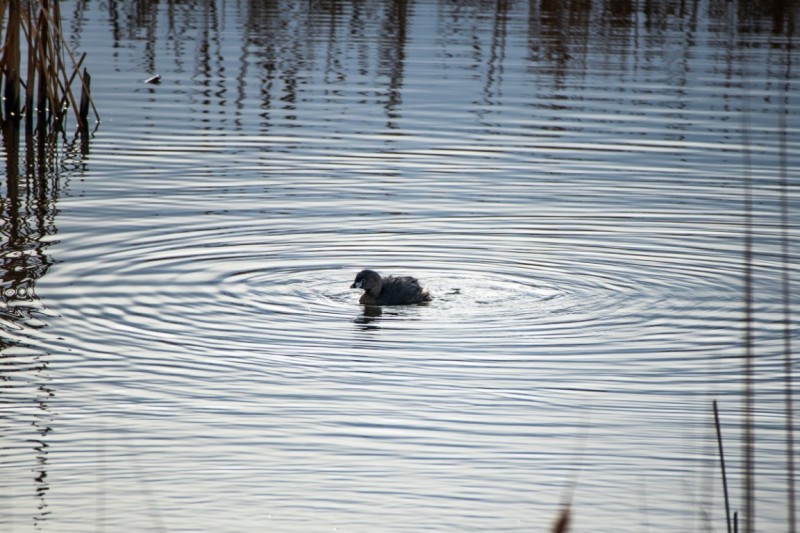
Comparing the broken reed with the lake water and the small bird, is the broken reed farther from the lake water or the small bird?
the small bird

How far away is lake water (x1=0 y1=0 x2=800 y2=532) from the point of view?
635 cm

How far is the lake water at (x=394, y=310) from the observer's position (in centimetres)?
635

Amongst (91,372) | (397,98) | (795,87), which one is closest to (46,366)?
(91,372)

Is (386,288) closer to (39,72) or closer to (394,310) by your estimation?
(394,310)

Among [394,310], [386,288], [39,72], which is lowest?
[394,310]

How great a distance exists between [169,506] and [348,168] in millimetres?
10040

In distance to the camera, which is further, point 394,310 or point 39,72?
point 39,72

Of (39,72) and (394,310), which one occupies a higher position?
(39,72)

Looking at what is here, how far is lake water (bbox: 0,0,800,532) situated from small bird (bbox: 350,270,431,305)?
15cm

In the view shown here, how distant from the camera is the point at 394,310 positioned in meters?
10.2

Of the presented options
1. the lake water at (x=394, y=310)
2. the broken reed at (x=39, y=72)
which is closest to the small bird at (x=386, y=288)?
the lake water at (x=394, y=310)

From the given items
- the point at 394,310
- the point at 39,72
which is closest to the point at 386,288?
the point at 394,310

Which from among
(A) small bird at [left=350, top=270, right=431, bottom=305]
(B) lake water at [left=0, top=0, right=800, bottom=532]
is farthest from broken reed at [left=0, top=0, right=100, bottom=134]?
(A) small bird at [left=350, top=270, right=431, bottom=305]

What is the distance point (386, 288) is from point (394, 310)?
188mm
